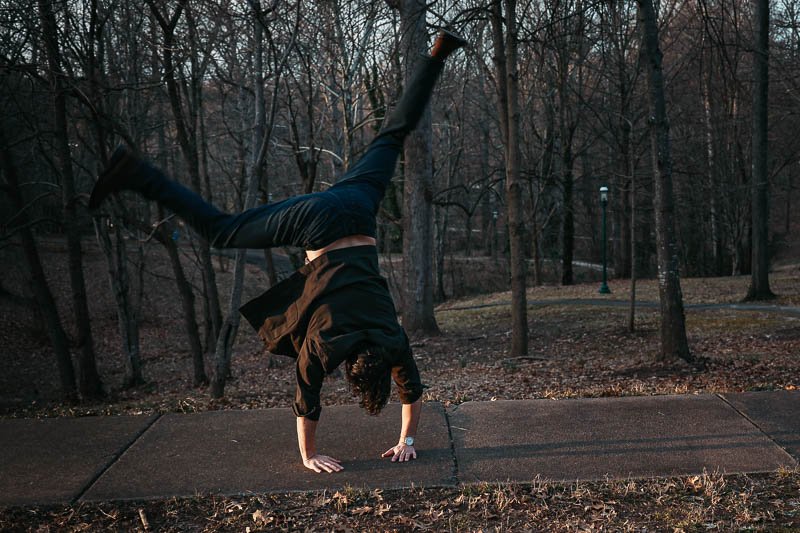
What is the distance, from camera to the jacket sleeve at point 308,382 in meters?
4.41

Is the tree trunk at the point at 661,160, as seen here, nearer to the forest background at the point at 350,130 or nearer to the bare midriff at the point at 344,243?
the forest background at the point at 350,130

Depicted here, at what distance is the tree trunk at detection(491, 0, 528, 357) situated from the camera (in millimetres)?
10688

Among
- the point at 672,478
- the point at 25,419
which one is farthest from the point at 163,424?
the point at 672,478

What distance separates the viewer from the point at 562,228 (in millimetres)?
31844

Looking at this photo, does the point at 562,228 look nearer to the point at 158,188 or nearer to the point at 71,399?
the point at 71,399

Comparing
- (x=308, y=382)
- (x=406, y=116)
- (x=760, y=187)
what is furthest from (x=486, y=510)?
(x=760, y=187)

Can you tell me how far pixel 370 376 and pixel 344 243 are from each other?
0.82 metres

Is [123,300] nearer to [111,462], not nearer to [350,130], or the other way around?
[350,130]

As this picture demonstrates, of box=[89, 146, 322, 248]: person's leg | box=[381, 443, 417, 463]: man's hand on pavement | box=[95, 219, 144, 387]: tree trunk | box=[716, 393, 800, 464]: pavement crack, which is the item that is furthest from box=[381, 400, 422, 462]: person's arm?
box=[95, 219, 144, 387]: tree trunk

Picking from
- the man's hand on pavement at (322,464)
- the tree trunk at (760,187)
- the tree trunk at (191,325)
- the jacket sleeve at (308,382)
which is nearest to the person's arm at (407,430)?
the man's hand on pavement at (322,464)

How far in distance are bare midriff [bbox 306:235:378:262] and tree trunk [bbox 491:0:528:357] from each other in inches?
250

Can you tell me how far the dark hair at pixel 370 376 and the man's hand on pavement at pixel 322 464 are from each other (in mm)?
555

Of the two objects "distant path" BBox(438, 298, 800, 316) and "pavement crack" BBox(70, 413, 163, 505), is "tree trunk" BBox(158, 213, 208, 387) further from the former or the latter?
"distant path" BBox(438, 298, 800, 316)

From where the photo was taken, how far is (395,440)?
17.2 feet
